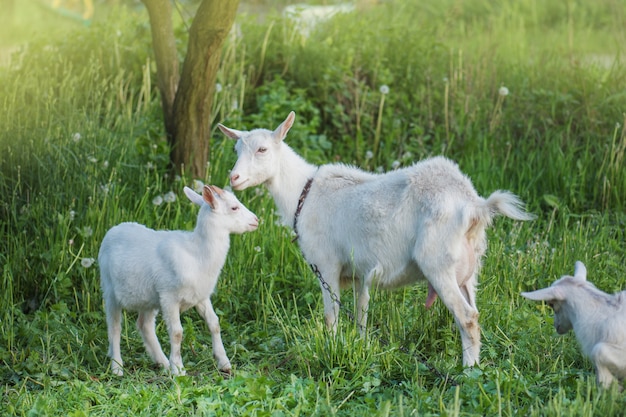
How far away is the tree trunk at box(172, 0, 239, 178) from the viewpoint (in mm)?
7453

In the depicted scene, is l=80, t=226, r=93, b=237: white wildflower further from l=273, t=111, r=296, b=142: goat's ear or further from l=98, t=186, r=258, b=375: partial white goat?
l=273, t=111, r=296, b=142: goat's ear

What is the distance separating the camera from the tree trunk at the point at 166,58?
8.09 metres

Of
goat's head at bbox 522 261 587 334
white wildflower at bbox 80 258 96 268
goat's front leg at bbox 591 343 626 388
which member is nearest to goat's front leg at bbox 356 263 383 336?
goat's head at bbox 522 261 587 334

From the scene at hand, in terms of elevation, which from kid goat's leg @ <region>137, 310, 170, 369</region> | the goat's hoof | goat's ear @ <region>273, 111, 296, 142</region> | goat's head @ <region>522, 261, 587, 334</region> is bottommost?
the goat's hoof

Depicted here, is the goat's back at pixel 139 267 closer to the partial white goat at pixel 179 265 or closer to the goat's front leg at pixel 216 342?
the partial white goat at pixel 179 265

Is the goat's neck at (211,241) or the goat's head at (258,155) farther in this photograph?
the goat's head at (258,155)

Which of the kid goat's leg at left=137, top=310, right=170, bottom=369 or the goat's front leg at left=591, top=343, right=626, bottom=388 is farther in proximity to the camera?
the kid goat's leg at left=137, top=310, right=170, bottom=369

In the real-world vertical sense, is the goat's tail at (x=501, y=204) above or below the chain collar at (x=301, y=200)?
above

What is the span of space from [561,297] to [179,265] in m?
2.17

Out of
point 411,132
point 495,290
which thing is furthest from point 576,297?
point 411,132

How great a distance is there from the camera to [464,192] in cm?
557

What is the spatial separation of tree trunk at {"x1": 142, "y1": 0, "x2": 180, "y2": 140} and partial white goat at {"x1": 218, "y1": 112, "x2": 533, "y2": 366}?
2097 millimetres

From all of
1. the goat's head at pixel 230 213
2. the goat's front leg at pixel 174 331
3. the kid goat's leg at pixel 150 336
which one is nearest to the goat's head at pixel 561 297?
the goat's head at pixel 230 213

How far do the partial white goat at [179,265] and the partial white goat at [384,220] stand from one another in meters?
0.42
